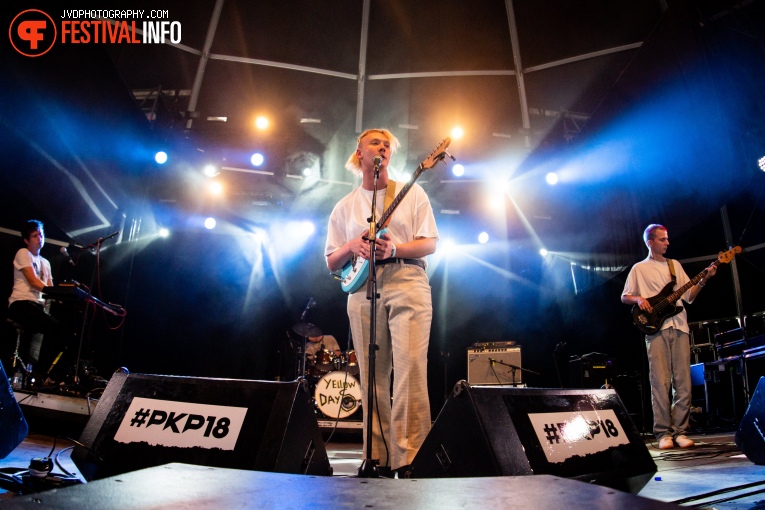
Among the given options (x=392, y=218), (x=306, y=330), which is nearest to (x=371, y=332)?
(x=392, y=218)

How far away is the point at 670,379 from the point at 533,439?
12.3 ft

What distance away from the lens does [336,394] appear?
7.66 m

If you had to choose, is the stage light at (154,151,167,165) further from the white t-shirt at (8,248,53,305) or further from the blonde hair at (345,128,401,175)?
the blonde hair at (345,128,401,175)

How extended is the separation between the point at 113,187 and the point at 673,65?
8138mm

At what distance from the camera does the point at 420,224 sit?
3145 mm

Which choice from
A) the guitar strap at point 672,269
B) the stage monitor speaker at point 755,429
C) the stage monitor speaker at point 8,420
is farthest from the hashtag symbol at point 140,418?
the guitar strap at point 672,269

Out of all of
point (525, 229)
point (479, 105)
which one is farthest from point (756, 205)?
point (479, 105)

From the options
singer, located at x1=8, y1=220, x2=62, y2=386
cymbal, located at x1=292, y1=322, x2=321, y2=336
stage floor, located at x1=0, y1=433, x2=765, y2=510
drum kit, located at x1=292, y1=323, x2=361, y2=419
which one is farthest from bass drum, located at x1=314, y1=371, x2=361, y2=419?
stage floor, located at x1=0, y1=433, x2=765, y2=510

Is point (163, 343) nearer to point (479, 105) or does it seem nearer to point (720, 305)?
point (479, 105)

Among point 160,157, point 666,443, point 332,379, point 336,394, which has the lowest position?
point 666,443

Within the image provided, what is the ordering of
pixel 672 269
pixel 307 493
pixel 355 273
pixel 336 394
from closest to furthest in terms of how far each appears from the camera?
1. pixel 307 493
2. pixel 355 273
3. pixel 672 269
4. pixel 336 394

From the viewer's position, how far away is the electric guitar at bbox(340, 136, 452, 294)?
292 cm

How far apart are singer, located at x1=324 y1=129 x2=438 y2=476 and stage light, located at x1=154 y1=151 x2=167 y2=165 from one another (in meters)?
6.45

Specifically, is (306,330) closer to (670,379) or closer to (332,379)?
(332,379)
